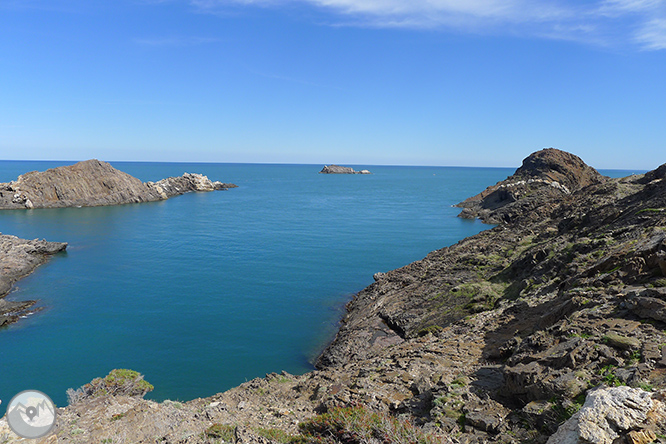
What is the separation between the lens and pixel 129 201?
12119 centimetres

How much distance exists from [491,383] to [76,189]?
128 m

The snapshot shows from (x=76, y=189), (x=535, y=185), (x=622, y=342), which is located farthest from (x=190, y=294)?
(x=76, y=189)

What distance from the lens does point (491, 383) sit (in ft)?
47.3

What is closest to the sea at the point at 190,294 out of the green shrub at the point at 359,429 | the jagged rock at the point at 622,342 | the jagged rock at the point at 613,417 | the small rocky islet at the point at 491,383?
the small rocky islet at the point at 491,383

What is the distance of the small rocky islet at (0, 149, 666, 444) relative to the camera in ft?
34.4

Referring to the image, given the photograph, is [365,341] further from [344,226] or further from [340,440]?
[344,226]

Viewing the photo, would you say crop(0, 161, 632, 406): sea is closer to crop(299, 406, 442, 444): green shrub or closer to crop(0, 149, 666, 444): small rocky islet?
crop(0, 149, 666, 444): small rocky islet

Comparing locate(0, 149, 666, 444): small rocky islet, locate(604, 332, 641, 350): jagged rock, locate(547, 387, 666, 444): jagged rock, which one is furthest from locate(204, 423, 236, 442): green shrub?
locate(604, 332, 641, 350): jagged rock

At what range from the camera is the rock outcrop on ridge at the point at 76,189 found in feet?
345

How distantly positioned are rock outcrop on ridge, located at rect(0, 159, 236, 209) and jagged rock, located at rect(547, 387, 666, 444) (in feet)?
417

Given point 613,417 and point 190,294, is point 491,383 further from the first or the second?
point 190,294

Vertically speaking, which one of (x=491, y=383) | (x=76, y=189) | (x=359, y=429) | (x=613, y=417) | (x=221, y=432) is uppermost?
(x=76, y=189)

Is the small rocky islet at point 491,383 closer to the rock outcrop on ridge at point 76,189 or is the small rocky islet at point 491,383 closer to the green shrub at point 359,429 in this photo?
the green shrub at point 359,429

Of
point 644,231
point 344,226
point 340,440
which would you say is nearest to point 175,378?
point 340,440
